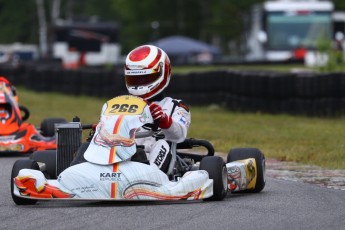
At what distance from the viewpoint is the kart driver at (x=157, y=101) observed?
885cm

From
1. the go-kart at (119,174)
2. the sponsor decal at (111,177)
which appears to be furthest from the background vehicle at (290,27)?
the sponsor decal at (111,177)

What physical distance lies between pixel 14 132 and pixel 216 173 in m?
5.84

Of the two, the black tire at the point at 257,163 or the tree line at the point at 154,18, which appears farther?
the tree line at the point at 154,18

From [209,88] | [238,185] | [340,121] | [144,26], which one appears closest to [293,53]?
[209,88]

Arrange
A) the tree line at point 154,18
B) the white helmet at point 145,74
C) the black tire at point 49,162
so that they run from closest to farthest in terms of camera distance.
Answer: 1. the white helmet at point 145,74
2. the black tire at point 49,162
3. the tree line at point 154,18

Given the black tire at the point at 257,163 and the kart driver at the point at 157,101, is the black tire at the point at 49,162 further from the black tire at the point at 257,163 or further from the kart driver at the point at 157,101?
the black tire at the point at 257,163

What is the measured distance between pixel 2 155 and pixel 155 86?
223 inches

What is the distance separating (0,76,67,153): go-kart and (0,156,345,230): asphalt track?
4693mm

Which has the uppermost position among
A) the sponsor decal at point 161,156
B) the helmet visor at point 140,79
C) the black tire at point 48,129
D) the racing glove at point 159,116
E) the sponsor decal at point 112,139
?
the helmet visor at point 140,79

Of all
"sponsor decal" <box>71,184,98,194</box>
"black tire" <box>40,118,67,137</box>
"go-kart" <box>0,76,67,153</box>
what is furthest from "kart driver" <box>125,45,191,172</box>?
"black tire" <box>40,118,67,137</box>

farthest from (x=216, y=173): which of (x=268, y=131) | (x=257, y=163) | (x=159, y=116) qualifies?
(x=268, y=131)

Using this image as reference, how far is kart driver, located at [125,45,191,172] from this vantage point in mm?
8852

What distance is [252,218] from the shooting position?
7676 mm

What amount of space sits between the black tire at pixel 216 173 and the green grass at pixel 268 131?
141 inches
